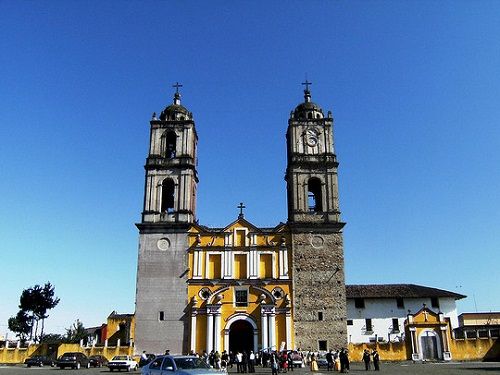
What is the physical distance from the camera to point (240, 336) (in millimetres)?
36906

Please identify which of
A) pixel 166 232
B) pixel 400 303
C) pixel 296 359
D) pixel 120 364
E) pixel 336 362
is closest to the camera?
pixel 120 364

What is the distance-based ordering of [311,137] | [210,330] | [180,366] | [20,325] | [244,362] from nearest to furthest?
[180,366]
[244,362]
[210,330]
[311,137]
[20,325]

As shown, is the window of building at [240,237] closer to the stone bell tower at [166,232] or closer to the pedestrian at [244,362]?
the stone bell tower at [166,232]

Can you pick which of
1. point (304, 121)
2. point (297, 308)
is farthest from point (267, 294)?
point (304, 121)

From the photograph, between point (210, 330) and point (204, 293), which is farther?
point (204, 293)

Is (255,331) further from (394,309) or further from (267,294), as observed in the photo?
(394,309)

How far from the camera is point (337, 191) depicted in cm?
3872

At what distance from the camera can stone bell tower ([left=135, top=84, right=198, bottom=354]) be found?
3530 centimetres

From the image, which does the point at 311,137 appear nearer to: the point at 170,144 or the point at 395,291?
the point at 170,144

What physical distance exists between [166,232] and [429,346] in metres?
22.2

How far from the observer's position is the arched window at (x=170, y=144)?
40.9 metres

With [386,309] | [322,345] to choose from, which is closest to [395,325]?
[386,309]

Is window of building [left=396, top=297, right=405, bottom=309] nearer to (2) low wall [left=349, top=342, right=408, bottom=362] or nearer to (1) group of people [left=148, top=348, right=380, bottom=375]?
(2) low wall [left=349, top=342, right=408, bottom=362]

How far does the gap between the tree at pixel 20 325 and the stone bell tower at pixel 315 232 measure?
36677 mm
